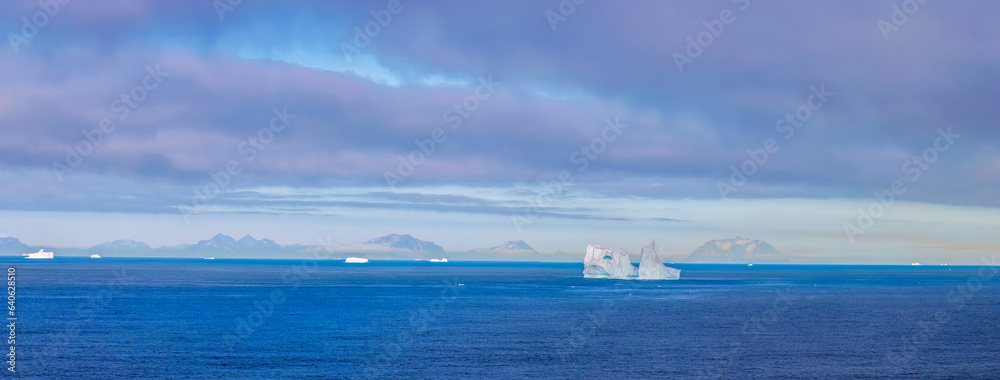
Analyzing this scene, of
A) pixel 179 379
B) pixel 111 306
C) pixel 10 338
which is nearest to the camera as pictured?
pixel 179 379

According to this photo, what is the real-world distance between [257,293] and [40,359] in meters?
87.9

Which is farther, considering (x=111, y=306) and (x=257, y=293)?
(x=257, y=293)

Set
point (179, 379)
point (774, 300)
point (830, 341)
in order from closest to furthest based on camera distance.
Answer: point (179, 379), point (830, 341), point (774, 300)

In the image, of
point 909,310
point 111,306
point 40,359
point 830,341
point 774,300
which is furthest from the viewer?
point 774,300

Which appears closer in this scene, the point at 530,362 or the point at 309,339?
the point at 530,362

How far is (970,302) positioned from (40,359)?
463 ft

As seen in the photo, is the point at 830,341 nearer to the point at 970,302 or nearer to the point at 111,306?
the point at 970,302

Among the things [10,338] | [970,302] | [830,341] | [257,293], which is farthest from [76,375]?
[970,302]

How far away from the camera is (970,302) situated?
452ft

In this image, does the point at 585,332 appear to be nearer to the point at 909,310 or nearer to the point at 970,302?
the point at 909,310

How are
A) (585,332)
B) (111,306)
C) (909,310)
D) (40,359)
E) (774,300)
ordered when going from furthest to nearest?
(774,300)
(909,310)
(111,306)
(585,332)
(40,359)

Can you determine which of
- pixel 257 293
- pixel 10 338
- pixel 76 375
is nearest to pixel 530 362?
pixel 76 375

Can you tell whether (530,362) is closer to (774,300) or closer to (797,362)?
(797,362)

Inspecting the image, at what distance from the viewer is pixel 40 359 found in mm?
60688
